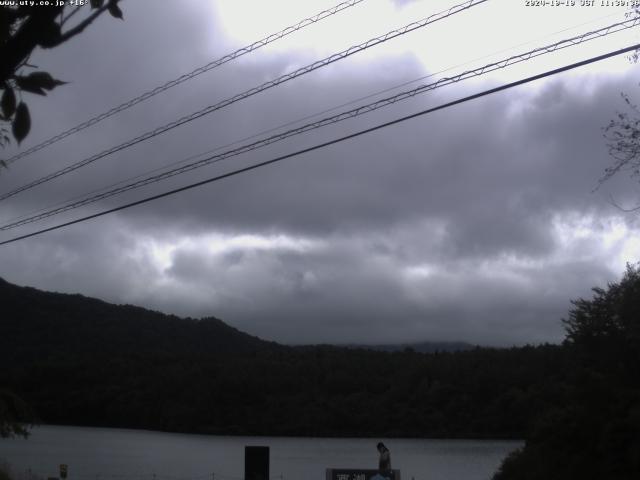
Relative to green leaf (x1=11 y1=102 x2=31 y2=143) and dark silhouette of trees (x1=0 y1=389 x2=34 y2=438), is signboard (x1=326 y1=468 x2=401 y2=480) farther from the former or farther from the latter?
green leaf (x1=11 y1=102 x2=31 y2=143)

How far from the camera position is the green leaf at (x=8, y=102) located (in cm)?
403

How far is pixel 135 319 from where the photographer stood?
9081 cm

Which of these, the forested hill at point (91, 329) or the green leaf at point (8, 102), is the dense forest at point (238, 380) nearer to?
the forested hill at point (91, 329)

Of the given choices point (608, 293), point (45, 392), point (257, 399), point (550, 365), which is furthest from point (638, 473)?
point (257, 399)

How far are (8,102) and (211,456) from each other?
58748 mm

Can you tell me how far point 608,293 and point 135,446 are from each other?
46129mm

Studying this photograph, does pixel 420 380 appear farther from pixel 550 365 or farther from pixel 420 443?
pixel 550 365

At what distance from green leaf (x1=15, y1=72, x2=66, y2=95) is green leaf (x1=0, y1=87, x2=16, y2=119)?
60mm

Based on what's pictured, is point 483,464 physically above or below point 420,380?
below

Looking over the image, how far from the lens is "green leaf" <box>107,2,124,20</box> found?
14.4 feet

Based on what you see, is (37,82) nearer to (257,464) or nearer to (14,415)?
(257,464)

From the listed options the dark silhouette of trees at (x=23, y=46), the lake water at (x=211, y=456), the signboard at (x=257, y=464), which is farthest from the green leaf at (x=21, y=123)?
the lake water at (x=211, y=456)

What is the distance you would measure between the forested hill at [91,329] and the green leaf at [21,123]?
196 ft

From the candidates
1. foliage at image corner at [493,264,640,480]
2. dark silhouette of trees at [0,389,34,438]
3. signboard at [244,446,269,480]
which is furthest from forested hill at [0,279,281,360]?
foliage at image corner at [493,264,640,480]
